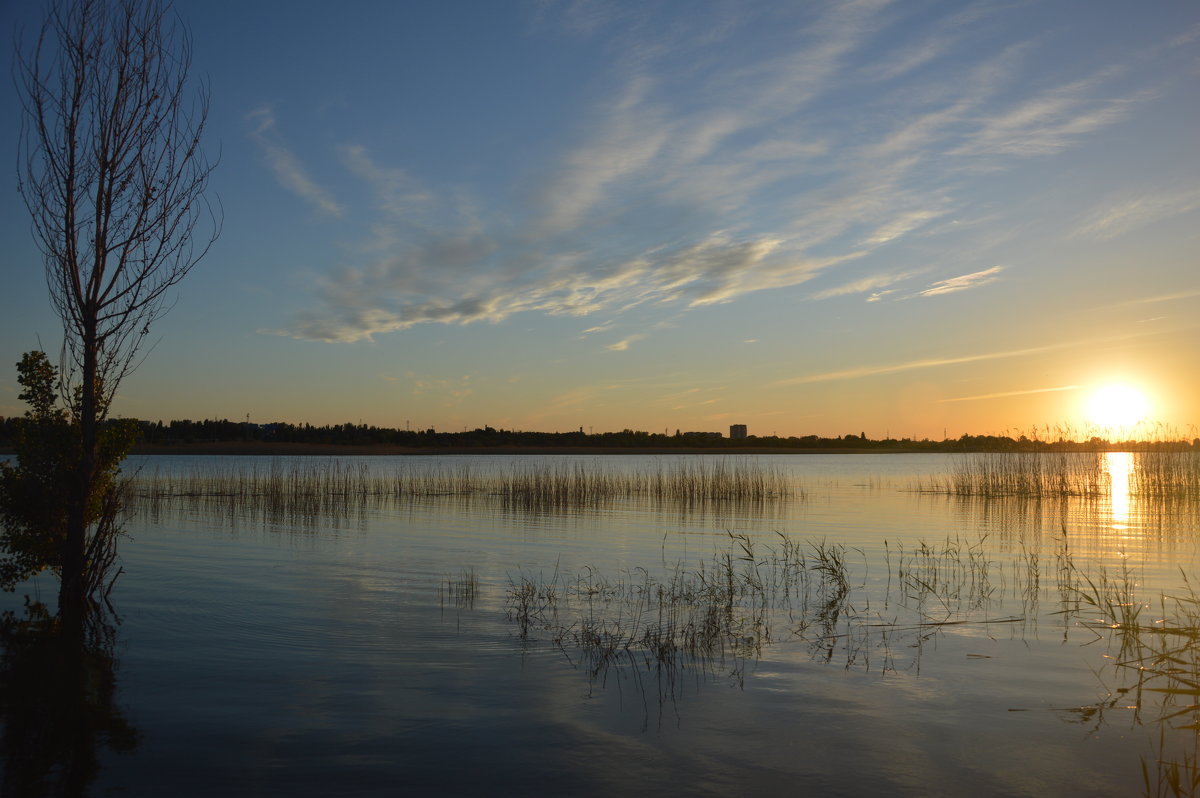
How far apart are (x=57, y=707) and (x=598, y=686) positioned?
13.4 feet

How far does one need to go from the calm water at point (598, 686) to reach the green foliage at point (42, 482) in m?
1.17

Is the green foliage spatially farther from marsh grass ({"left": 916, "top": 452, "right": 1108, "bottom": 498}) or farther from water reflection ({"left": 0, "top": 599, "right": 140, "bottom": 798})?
marsh grass ({"left": 916, "top": 452, "right": 1108, "bottom": 498})

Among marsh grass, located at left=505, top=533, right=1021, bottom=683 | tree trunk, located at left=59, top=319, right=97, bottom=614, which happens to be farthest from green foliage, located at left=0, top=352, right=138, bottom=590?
marsh grass, located at left=505, top=533, right=1021, bottom=683

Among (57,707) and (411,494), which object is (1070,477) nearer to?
(411,494)

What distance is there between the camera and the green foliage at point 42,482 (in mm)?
8859

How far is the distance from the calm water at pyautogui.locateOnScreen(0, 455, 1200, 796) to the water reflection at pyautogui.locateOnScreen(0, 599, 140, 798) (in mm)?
173

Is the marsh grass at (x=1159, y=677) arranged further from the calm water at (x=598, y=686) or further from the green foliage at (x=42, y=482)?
the green foliage at (x=42, y=482)

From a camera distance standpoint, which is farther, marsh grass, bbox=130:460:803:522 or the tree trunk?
marsh grass, bbox=130:460:803:522

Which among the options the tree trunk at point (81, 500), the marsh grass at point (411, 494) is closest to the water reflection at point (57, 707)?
the tree trunk at point (81, 500)

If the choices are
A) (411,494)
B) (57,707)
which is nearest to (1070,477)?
(411,494)

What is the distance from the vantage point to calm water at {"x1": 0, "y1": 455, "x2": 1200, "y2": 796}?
189 inches

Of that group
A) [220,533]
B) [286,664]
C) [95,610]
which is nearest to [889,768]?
[286,664]

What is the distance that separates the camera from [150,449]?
80.6 metres

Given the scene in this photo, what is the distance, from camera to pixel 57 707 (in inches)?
233
